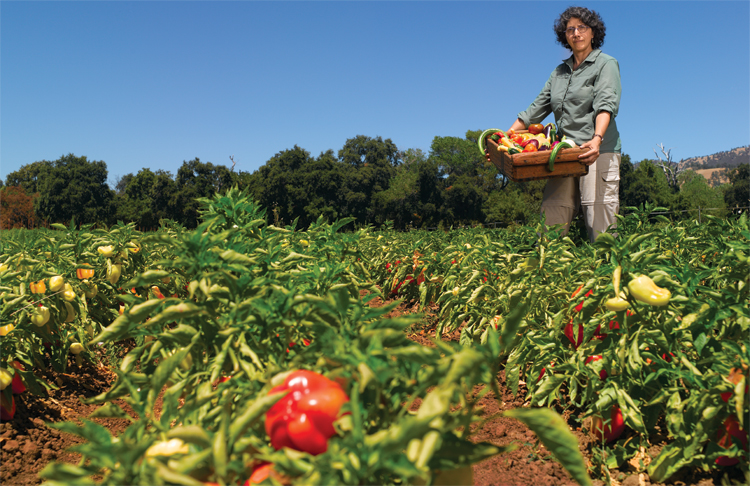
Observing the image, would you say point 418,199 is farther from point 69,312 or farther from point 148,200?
point 69,312

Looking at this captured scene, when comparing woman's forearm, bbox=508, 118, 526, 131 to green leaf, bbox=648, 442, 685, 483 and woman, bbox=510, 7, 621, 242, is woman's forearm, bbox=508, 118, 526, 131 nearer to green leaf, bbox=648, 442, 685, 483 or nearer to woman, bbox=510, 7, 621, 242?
woman, bbox=510, 7, 621, 242

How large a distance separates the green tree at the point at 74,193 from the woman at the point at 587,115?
5922cm

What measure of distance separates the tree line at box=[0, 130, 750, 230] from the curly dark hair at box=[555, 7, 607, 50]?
34.1 meters

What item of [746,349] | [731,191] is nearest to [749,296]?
[746,349]

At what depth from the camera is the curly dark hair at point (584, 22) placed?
15.3 ft

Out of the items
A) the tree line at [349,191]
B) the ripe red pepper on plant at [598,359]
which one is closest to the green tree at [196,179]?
the tree line at [349,191]

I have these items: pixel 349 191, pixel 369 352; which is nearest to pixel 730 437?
pixel 369 352

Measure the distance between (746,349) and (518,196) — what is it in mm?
43014

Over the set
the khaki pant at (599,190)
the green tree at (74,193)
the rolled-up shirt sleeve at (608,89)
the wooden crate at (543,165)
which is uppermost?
the green tree at (74,193)

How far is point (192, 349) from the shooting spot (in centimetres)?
136

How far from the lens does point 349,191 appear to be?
48.4 meters

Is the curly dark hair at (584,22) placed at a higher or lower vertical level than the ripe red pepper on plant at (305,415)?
higher

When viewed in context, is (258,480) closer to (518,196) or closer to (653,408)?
(653,408)

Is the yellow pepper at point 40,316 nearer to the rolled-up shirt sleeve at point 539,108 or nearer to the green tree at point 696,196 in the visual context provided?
the rolled-up shirt sleeve at point 539,108
